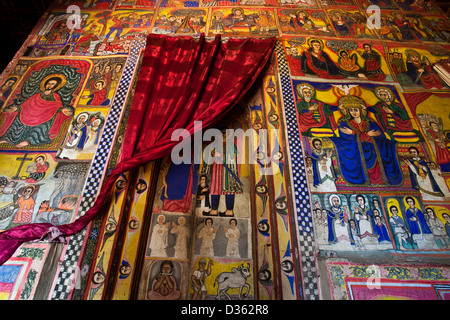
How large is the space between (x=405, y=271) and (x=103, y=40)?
631cm

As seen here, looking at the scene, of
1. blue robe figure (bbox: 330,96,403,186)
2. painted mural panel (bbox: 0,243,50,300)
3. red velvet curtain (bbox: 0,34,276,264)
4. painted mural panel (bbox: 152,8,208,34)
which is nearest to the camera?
painted mural panel (bbox: 0,243,50,300)

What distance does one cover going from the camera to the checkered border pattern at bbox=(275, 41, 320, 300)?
3484mm

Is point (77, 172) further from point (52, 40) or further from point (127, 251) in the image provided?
point (52, 40)

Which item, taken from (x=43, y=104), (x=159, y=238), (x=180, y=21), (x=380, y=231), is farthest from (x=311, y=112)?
(x=43, y=104)

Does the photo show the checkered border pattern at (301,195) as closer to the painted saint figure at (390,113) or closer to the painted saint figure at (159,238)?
the painted saint figure at (390,113)

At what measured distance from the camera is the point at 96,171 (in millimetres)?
4098

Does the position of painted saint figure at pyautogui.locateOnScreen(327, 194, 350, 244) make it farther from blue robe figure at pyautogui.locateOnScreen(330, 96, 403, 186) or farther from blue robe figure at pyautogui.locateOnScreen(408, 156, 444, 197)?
blue robe figure at pyautogui.locateOnScreen(408, 156, 444, 197)

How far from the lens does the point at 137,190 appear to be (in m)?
4.04

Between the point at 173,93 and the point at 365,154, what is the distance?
3.15 m

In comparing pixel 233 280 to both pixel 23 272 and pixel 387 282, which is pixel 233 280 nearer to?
pixel 387 282

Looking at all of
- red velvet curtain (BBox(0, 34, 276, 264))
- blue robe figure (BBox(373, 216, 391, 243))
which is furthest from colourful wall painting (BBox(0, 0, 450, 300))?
red velvet curtain (BBox(0, 34, 276, 264))
